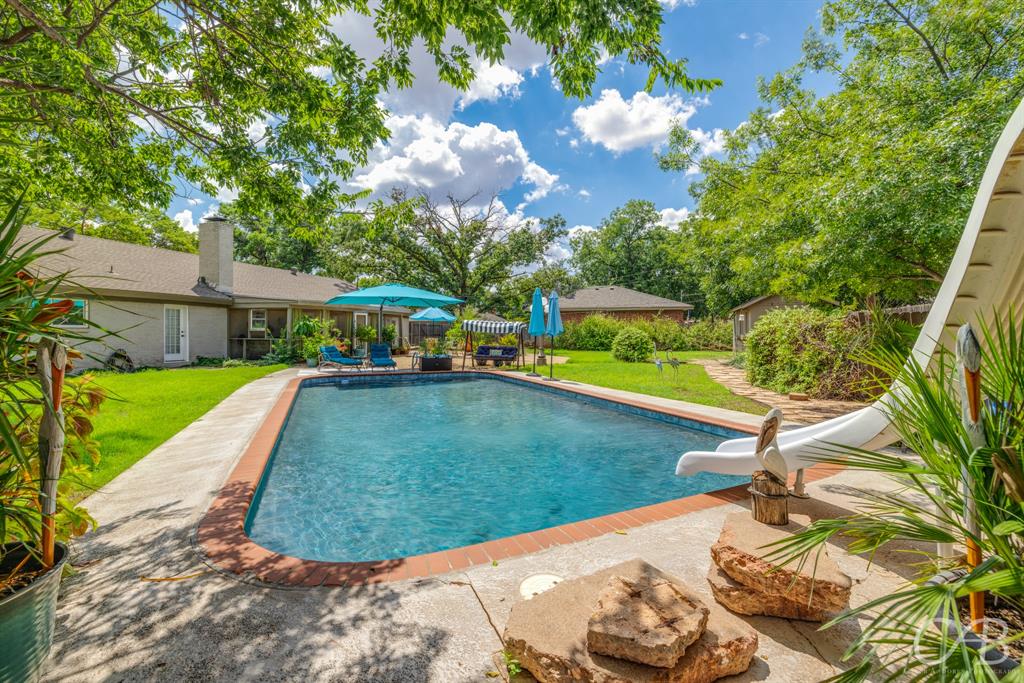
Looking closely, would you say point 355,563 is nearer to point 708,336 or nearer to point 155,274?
point 155,274

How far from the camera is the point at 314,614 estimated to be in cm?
249

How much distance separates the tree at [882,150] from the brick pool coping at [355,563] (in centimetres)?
458

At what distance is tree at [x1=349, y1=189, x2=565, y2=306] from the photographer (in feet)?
87.9

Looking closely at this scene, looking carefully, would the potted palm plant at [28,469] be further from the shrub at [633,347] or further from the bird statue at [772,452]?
the shrub at [633,347]

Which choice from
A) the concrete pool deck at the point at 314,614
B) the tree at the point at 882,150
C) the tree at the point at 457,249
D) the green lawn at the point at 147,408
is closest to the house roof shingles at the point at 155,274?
the green lawn at the point at 147,408

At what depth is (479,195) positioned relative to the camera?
2655cm

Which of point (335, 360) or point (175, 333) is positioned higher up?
point (175, 333)

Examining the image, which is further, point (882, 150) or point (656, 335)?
point (656, 335)

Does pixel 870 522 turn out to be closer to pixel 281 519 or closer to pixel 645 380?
pixel 281 519

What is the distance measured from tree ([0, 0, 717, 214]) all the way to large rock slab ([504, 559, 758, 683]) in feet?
13.6

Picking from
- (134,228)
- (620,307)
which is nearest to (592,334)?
(620,307)

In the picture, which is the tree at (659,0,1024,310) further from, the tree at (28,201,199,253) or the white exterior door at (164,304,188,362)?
the tree at (28,201,199,253)

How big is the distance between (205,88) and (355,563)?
636 centimetres

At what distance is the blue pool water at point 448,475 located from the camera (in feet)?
14.7
